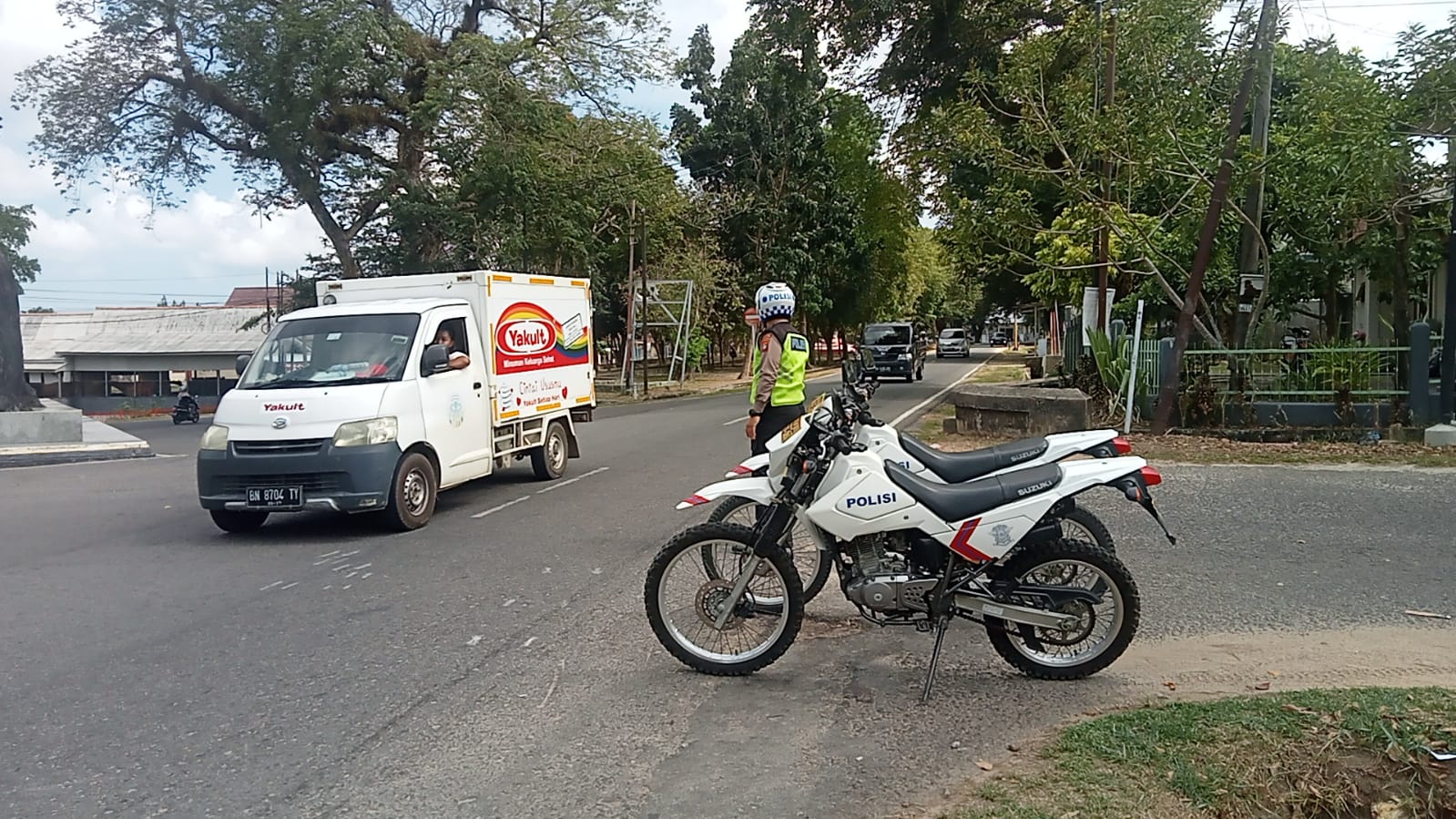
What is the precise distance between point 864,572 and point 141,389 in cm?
5736

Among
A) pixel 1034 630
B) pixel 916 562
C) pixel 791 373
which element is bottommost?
pixel 1034 630

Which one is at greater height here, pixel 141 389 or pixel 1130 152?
pixel 1130 152

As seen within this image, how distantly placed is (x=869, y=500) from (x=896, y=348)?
1183 inches

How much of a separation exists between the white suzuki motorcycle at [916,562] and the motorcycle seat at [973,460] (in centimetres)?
19

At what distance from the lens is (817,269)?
141ft

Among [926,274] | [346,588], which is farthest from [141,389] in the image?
[346,588]

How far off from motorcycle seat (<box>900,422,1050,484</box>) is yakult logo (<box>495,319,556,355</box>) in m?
6.90

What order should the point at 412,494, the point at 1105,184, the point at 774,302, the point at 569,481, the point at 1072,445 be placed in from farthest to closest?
the point at 1105,184 < the point at 569,481 < the point at 412,494 < the point at 774,302 < the point at 1072,445

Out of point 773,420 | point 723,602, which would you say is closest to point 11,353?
point 773,420

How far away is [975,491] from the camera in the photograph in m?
5.13

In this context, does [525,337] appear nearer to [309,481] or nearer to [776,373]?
[309,481]

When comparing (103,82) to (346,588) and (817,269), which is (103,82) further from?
(346,588)

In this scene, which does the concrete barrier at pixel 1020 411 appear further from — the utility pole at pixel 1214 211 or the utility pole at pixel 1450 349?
the utility pole at pixel 1450 349

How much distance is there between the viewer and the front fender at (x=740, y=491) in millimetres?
5562
